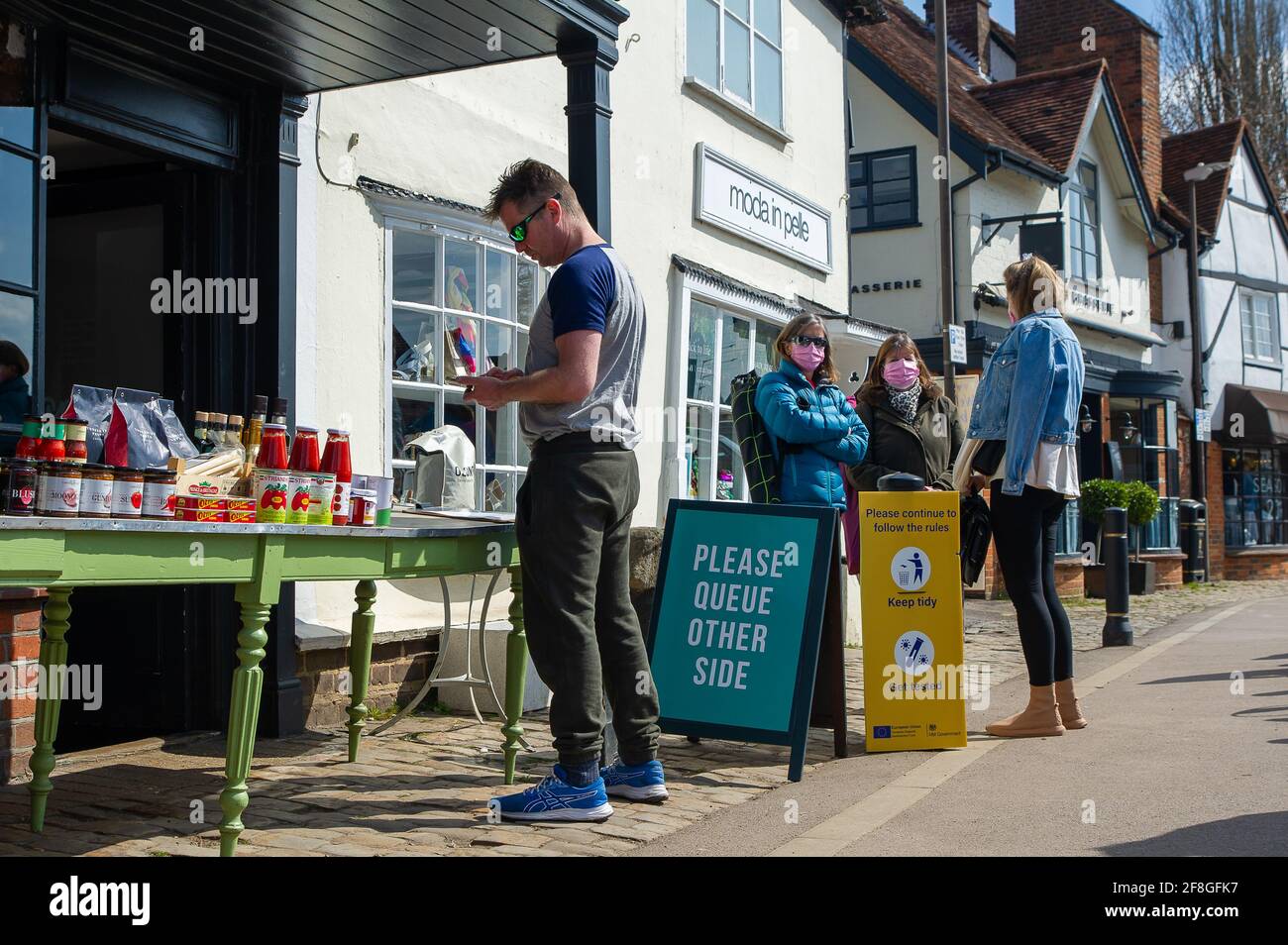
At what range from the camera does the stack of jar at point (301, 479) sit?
13.5ft

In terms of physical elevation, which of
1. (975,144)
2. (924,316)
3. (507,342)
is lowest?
(507,342)

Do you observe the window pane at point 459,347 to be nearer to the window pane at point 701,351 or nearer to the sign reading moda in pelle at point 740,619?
the sign reading moda in pelle at point 740,619

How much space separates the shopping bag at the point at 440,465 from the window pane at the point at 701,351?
369 centimetres

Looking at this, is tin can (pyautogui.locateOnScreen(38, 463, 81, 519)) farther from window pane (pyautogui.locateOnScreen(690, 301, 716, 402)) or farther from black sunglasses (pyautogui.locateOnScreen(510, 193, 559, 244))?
window pane (pyautogui.locateOnScreen(690, 301, 716, 402))

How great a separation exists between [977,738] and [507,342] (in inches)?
136

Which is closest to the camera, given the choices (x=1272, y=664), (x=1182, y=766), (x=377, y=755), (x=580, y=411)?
(x=580, y=411)

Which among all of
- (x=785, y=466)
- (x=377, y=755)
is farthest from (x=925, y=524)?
(x=377, y=755)

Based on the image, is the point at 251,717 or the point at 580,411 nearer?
the point at 251,717

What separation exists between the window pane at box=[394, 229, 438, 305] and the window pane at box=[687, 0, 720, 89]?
362 cm

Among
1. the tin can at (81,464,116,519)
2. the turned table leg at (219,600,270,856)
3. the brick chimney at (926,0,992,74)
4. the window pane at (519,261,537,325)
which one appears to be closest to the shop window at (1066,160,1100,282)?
the brick chimney at (926,0,992,74)

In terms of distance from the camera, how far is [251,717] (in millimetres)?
3902

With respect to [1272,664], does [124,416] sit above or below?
above

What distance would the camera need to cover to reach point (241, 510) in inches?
158
